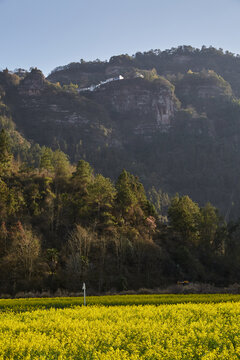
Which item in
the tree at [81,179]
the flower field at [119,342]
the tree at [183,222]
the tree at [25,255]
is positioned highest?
the tree at [81,179]

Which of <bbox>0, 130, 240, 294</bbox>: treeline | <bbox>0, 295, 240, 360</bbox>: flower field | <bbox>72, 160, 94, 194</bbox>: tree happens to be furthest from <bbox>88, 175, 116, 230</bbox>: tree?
<bbox>0, 295, 240, 360</bbox>: flower field

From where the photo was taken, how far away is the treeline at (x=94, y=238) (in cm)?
5041

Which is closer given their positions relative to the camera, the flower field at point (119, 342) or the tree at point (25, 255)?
the flower field at point (119, 342)

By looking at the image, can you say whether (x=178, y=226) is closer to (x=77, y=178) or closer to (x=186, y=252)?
(x=186, y=252)

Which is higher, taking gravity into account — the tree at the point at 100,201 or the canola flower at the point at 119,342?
the tree at the point at 100,201

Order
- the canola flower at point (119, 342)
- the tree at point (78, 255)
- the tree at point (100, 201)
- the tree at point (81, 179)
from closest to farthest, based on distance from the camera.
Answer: the canola flower at point (119, 342)
the tree at point (78, 255)
the tree at point (100, 201)
the tree at point (81, 179)

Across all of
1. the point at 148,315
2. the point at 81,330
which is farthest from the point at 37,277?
the point at 81,330

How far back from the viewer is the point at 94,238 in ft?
195

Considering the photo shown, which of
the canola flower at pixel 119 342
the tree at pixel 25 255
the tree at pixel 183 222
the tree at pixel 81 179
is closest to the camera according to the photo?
the canola flower at pixel 119 342

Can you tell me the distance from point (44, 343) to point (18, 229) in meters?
45.6

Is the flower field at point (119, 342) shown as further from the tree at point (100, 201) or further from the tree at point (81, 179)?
the tree at point (81, 179)

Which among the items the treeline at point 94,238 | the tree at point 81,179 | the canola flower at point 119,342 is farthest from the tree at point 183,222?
the canola flower at point 119,342

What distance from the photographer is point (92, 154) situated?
187375 millimetres

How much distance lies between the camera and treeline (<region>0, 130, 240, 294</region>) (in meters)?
50.4
